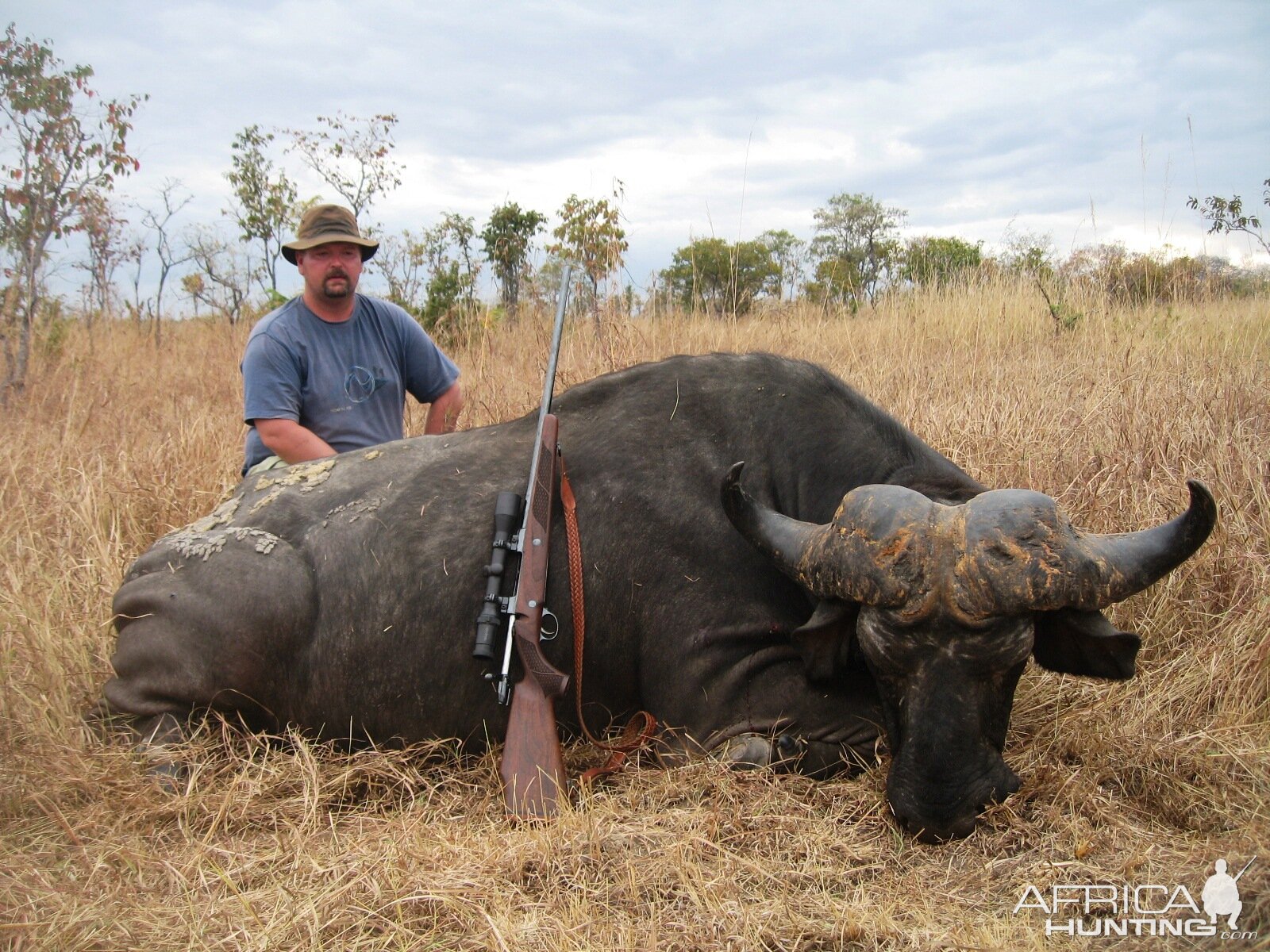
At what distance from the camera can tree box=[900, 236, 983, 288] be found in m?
11.1

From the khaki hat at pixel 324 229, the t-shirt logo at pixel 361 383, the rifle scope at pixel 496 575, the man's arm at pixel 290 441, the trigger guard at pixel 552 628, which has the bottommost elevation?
the trigger guard at pixel 552 628

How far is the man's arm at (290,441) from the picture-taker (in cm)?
505

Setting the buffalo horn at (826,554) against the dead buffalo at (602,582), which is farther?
the dead buffalo at (602,582)

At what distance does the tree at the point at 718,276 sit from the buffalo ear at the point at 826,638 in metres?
5.74

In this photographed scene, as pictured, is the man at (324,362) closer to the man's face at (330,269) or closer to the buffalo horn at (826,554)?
the man's face at (330,269)

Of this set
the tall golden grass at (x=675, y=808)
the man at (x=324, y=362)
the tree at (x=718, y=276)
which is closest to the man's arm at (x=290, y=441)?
the man at (x=324, y=362)

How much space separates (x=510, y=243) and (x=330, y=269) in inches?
274

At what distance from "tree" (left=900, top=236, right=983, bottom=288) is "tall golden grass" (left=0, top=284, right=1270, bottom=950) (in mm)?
5409

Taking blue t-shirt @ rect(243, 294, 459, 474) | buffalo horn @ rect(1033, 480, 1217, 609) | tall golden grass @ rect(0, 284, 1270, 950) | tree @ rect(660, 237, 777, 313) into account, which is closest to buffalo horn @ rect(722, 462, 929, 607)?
buffalo horn @ rect(1033, 480, 1217, 609)

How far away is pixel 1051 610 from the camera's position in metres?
2.83

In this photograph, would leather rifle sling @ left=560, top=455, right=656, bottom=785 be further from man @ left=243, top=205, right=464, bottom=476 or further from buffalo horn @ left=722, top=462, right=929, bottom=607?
man @ left=243, top=205, right=464, bottom=476

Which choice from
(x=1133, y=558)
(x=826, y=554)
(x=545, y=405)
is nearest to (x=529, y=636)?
(x=545, y=405)

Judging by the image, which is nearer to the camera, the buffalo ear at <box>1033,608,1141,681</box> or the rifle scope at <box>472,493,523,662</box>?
the buffalo ear at <box>1033,608,1141,681</box>

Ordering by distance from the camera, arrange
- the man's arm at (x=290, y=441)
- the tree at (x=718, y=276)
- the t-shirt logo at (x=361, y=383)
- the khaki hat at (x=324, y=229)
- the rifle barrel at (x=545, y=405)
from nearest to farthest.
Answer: the rifle barrel at (x=545, y=405)
the man's arm at (x=290, y=441)
the khaki hat at (x=324, y=229)
the t-shirt logo at (x=361, y=383)
the tree at (x=718, y=276)
